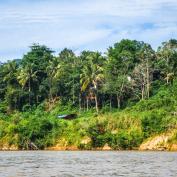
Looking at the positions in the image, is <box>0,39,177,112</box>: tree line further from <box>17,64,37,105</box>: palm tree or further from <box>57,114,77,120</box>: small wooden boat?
<box>57,114,77,120</box>: small wooden boat

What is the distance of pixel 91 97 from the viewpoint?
10888cm

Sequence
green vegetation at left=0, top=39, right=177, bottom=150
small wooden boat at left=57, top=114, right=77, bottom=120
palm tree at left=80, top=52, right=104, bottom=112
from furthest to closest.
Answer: palm tree at left=80, top=52, right=104, bottom=112 → small wooden boat at left=57, top=114, right=77, bottom=120 → green vegetation at left=0, top=39, right=177, bottom=150

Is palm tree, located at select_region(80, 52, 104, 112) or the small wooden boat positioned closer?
the small wooden boat

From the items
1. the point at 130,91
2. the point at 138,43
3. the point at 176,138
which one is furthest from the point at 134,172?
the point at 138,43

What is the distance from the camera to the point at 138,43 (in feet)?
375

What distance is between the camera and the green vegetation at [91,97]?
282 ft

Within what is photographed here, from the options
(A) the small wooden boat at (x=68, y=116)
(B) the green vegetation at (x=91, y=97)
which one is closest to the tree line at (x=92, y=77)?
(B) the green vegetation at (x=91, y=97)

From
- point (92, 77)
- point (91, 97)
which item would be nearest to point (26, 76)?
point (91, 97)

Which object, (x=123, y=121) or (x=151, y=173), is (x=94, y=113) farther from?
(x=151, y=173)

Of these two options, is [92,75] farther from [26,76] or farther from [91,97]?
[26,76]

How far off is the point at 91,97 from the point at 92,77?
26.3 ft

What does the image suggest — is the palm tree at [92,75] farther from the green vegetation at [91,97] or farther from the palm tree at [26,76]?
the palm tree at [26,76]

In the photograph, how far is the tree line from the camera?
338ft

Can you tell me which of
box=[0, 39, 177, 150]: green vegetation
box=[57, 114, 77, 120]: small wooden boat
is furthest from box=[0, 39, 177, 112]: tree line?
box=[57, 114, 77, 120]: small wooden boat
